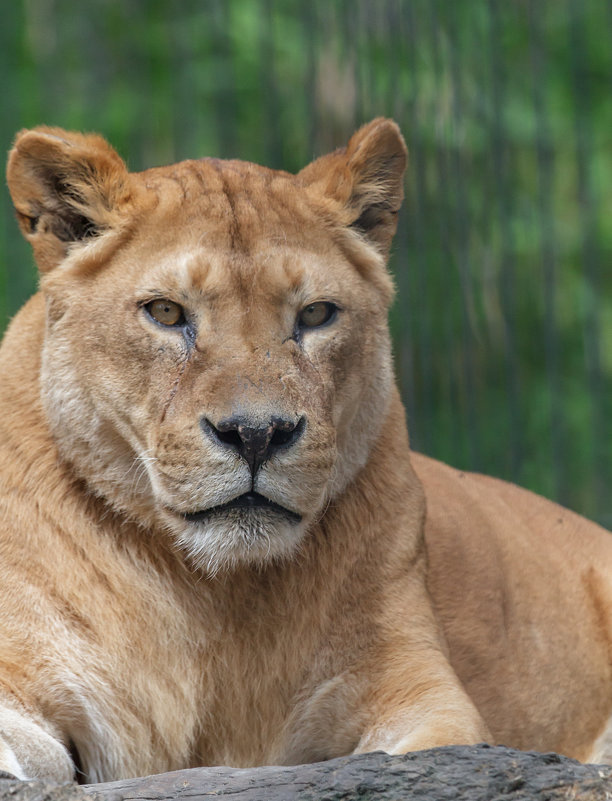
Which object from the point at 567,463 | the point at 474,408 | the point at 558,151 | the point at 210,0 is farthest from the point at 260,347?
the point at 558,151

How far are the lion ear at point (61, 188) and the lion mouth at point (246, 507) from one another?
0.66m

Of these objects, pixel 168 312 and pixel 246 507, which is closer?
pixel 246 507

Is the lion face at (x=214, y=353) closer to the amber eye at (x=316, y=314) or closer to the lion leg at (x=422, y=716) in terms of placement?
the amber eye at (x=316, y=314)

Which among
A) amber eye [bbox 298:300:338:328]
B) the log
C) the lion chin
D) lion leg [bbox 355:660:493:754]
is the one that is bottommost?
lion leg [bbox 355:660:493:754]

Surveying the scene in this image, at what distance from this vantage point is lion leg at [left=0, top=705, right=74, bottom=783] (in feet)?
7.59

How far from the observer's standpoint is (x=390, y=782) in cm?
197

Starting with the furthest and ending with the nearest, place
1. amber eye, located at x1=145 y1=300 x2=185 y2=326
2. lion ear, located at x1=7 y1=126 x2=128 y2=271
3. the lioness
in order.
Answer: lion ear, located at x1=7 y1=126 x2=128 y2=271
amber eye, located at x1=145 y1=300 x2=185 y2=326
the lioness

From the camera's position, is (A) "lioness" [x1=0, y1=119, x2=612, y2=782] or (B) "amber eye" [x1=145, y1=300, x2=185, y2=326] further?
(B) "amber eye" [x1=145, y1=300, x2=185, y2=326]

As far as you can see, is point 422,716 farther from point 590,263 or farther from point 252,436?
point 590,263

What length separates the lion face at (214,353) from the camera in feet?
7.84

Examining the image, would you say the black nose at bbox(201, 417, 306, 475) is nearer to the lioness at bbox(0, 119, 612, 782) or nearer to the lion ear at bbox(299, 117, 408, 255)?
the lioness at bbox(0, 119, 612, 782)

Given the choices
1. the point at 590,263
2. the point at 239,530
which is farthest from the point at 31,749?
the point at 590,263

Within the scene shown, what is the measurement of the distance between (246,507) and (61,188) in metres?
0.83

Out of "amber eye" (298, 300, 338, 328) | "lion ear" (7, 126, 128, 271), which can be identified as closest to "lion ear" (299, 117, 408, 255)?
"amber eye" (298, 300, 338, 328)
